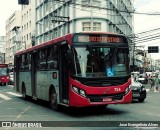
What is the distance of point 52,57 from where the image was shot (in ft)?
47.5

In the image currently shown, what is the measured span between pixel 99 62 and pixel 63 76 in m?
1.59

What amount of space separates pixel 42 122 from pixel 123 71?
367 centimetres

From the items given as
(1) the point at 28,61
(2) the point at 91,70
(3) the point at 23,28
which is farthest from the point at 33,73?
(3) the point at 23,28

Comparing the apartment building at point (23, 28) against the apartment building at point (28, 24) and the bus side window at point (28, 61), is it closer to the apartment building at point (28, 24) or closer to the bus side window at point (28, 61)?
the apartment building at point (28, 24)

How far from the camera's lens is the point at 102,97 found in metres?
12.4

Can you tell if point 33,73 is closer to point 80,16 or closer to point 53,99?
point 53,99

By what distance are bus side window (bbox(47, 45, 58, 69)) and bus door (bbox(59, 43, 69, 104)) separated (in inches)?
22.0

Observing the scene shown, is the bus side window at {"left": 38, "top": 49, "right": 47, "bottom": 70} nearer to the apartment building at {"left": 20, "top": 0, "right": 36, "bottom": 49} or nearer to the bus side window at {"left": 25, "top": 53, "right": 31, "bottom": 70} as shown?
the bus side window at {"left": 25, "top": 53, "right": 31, "bottom": 70}

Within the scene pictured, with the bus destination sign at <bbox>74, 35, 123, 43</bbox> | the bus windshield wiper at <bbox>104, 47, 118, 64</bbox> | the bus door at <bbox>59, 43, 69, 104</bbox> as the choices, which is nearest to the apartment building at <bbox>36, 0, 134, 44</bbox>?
the bus door at <bbox>59, 43, 69, 104</bbox>

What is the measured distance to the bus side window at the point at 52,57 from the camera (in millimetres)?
14055

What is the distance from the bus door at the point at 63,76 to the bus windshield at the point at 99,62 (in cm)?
76

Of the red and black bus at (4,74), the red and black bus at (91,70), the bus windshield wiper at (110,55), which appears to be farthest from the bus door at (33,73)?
the red and black bus at (4,74)

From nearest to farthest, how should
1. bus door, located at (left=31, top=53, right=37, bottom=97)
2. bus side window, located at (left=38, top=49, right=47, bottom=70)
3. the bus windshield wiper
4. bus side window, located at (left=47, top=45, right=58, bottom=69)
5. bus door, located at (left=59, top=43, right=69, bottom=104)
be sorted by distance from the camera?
the bus windshield wiper, bus door, located at (left=59, top=43, right=69, bottom=104), bus side window, located at (left=47, top=45, right=58, bottom=69), bus side window, located at (left=38, top=49, right=47, bottom=70), bus door, located at (left=31, top=53, right=37, bottom=97)

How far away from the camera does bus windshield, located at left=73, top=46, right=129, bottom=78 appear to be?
485 inches
